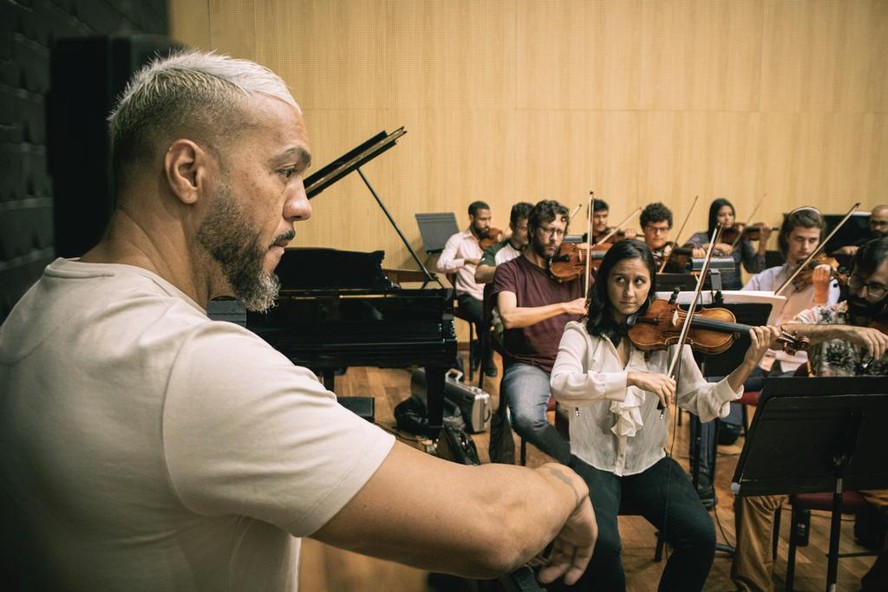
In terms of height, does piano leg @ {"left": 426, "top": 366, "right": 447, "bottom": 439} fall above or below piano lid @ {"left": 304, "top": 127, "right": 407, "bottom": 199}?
below

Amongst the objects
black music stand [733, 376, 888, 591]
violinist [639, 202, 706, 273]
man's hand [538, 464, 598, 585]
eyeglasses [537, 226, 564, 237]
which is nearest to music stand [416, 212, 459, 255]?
violinist [639, 202, 706, 273]

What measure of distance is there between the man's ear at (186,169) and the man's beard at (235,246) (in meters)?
0.03

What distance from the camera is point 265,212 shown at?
0.87 meters

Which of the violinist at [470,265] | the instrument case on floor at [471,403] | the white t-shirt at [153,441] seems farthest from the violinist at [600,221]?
the white t-shirt at [153,441]

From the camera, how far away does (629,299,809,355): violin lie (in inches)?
117

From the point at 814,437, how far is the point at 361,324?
2443 mm

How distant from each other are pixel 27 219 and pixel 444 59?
628cm

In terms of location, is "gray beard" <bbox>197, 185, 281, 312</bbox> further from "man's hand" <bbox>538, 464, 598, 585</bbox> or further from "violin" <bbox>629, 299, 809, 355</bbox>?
"violin" <bbox>629, 299, 809, 355</bbox>

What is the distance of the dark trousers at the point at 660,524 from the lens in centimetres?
249

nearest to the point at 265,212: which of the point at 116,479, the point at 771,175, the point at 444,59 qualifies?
the point at 116,479

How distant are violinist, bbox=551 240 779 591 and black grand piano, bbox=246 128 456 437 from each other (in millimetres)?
1130

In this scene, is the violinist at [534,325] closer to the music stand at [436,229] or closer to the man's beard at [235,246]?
the man's beard at [235,246]

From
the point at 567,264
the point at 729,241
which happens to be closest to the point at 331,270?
the point at 567,264

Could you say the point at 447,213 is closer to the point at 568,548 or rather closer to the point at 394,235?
the point at 394,235
